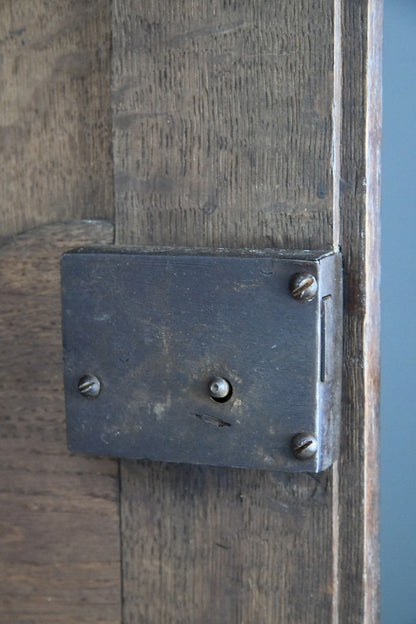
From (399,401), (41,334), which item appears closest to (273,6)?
(41,334)

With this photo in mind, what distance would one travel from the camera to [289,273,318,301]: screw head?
50cm

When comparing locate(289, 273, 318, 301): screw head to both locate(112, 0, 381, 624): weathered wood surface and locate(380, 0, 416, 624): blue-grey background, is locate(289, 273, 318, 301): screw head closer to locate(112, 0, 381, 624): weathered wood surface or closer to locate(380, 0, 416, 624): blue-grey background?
locate(112, 0, 381, 624): weathered wood surface

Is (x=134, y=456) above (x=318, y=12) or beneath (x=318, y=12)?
beneath

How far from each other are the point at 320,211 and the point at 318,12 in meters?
0.11

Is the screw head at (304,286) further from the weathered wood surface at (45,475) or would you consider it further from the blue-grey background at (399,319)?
the blue-grey background at (399,319)

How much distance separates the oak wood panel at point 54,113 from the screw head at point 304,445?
19 centimetres

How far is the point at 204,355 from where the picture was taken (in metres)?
0.53

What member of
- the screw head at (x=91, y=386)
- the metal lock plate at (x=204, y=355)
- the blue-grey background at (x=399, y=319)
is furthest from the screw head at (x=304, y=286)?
the blue-grey background at (x=399, y=319)

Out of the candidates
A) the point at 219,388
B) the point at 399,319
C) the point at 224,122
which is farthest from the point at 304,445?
the point at 399,319

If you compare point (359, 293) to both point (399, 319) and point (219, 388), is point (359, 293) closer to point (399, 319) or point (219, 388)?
point (219, 388)

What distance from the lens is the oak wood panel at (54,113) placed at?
0.58 metres

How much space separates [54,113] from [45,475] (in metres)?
0.24

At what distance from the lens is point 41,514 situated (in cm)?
62

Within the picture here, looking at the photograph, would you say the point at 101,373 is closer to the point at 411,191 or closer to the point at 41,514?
the point at 41,514
